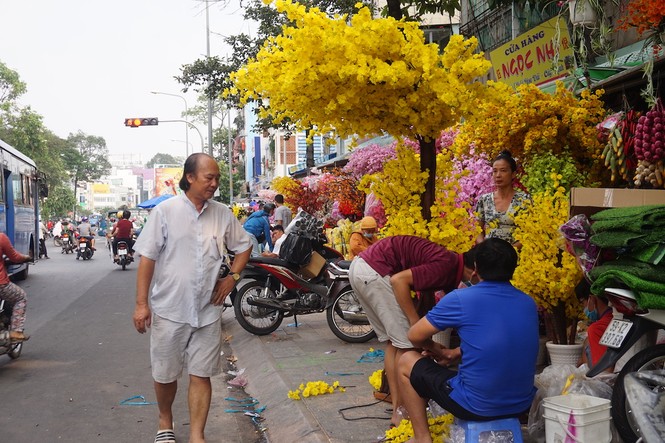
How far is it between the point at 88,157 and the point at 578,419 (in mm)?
97849

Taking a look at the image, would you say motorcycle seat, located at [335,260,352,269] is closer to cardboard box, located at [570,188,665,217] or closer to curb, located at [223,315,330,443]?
curb, located at [223,315,330,443]

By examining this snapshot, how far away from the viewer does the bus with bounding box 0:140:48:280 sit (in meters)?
15.8

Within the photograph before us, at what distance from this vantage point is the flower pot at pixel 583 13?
689 centimetres

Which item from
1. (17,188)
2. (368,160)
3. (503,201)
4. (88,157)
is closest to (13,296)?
(503,201)

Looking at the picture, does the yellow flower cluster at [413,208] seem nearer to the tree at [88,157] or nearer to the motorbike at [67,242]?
the motorbike at [67,242]

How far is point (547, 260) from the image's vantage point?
5.06 meters

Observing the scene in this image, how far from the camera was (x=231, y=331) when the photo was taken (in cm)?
1005

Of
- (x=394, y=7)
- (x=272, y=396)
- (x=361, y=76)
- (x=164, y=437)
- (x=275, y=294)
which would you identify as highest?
(x=394, y=7)

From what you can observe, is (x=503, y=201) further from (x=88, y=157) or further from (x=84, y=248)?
(x=88, y=157)

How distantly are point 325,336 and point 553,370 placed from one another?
4694 mm

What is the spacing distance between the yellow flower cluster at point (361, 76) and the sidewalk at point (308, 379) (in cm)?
208

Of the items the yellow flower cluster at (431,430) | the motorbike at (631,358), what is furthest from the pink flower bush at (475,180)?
the motorbike at (631,358)

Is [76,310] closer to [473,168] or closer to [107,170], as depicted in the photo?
[473,168]

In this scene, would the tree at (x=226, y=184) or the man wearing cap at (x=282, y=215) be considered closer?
the man wearing cap at (x=282, y=215)
